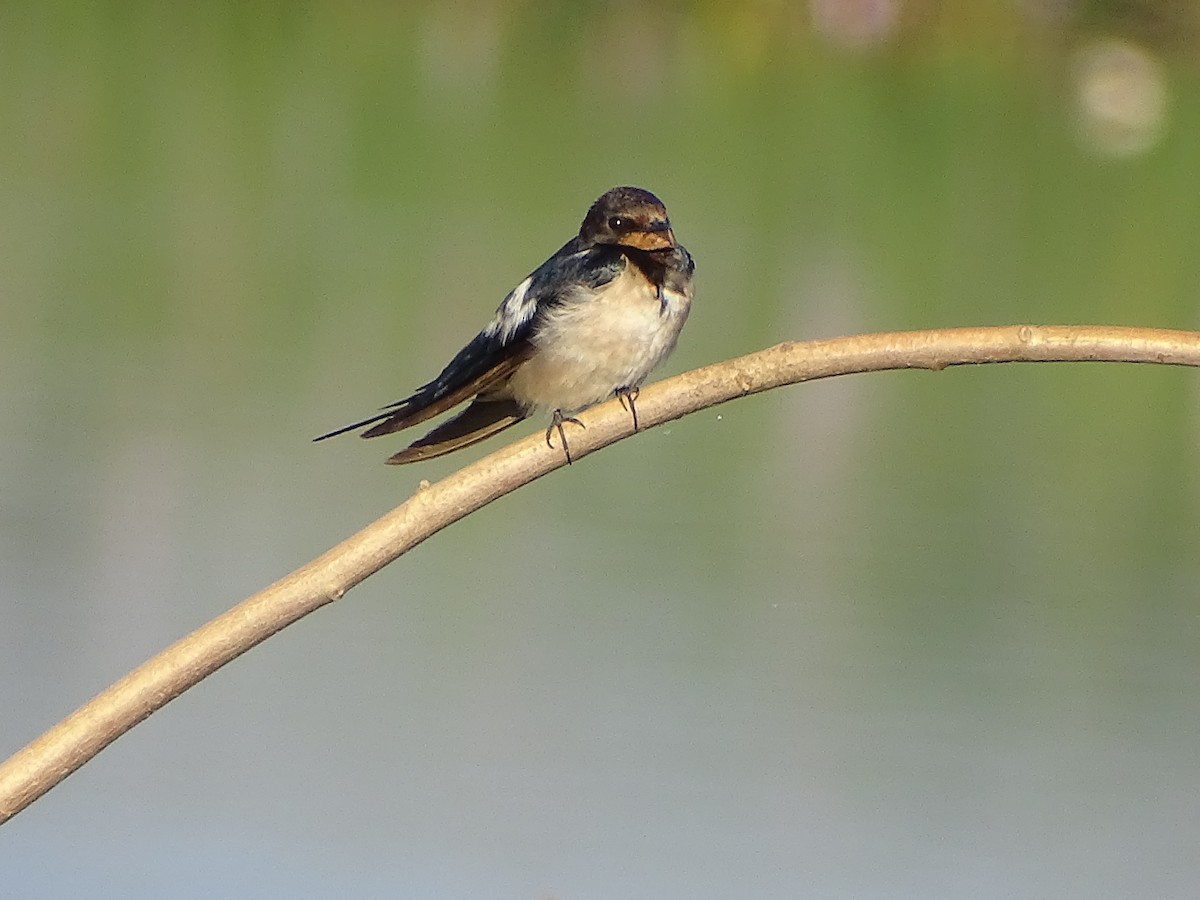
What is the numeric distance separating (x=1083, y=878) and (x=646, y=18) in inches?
214

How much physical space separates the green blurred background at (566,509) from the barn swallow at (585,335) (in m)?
0.58

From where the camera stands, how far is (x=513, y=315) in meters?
2.24

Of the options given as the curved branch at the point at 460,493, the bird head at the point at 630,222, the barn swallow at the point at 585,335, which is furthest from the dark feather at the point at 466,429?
the curved branch at the point at 460,493

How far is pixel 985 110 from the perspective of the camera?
743 cm

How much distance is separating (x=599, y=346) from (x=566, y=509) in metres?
1.38

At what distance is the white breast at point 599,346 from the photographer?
2.13 m

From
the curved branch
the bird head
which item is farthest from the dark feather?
the curved branch

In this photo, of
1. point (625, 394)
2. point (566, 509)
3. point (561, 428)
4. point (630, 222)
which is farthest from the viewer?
point (566, 509)

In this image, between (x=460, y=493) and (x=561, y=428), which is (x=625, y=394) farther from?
(x=460, y=493)

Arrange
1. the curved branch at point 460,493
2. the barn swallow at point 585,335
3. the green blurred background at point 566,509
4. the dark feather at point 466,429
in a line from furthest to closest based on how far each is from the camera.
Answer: the green blurred background at point 566,509, the barn swallow at point 585,335, the dark feather at point 466,429, the curved branch at point 460,493

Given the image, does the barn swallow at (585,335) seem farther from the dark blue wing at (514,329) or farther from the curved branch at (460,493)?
the curved branch at (460,493)

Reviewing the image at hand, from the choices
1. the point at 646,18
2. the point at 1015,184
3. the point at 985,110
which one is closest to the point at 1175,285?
the point at 1015,184

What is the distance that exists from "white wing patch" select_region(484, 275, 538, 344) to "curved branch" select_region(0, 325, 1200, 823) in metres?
0.49


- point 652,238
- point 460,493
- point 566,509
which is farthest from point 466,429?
point 566,509
